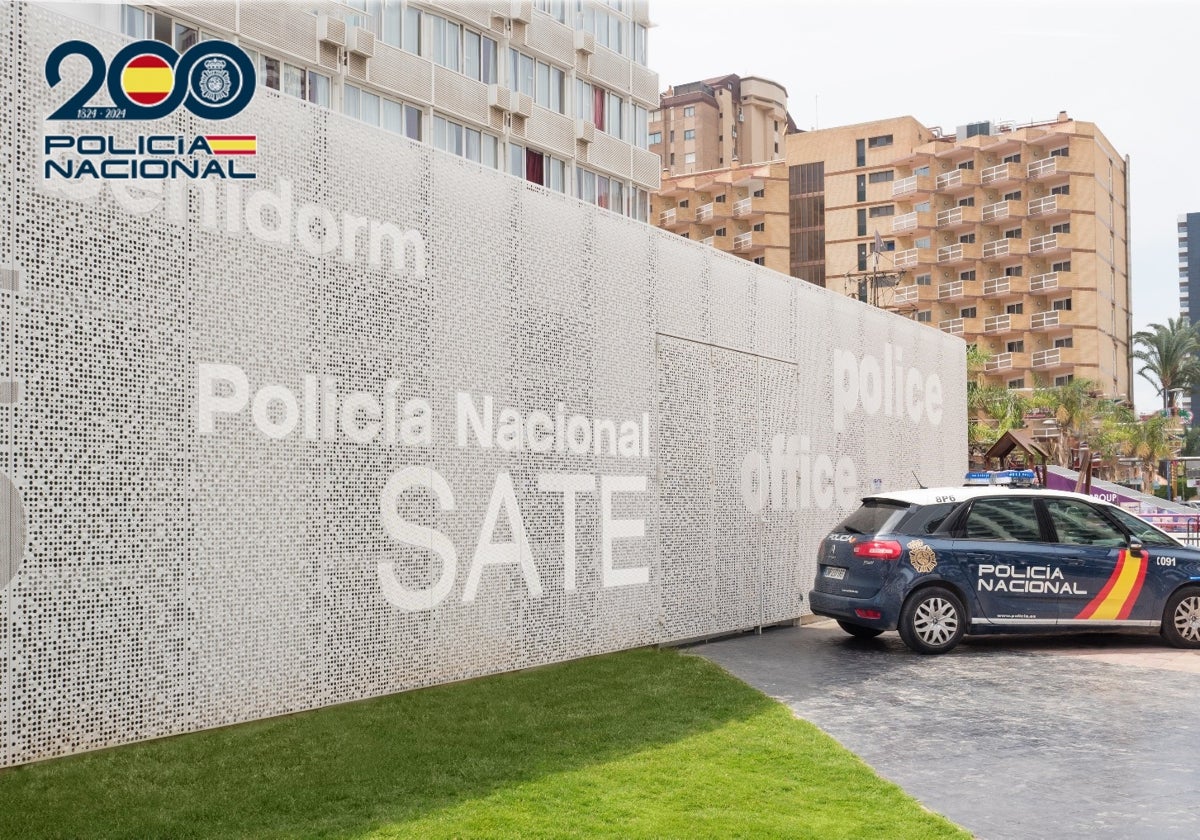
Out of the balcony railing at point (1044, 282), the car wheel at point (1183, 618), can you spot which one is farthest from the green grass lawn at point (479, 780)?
the balcony railing at point (1044, 282)

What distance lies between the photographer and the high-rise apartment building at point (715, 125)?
111 metres

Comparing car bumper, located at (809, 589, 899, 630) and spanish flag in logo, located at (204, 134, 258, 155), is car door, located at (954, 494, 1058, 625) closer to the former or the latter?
car bumper, located at (809, 589, 899, 630)

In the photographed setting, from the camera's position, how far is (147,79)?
6832 mm

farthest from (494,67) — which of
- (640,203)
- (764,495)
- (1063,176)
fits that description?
(1063,176)

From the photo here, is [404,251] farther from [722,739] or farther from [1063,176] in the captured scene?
[1063,176]

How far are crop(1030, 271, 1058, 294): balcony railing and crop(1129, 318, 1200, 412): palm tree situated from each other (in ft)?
30.8

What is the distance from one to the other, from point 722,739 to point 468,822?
2.36 meters

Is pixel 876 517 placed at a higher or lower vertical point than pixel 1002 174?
lower

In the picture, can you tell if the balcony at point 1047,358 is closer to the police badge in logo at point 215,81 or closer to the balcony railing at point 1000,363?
the balcony railing at point 1000,363

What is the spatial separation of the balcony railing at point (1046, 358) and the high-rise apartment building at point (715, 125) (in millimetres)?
36853

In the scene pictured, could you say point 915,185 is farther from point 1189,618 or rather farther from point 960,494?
point 960,494

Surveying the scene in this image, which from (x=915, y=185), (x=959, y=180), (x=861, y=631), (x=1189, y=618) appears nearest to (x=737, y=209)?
(x=915, y=185)

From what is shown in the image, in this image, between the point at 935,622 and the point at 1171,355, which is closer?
the point at 935,622

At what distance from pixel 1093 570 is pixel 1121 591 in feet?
1.29
